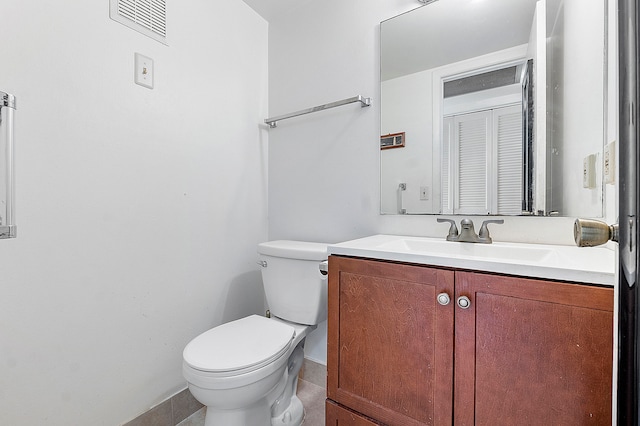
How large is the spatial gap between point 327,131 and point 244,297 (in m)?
1.06

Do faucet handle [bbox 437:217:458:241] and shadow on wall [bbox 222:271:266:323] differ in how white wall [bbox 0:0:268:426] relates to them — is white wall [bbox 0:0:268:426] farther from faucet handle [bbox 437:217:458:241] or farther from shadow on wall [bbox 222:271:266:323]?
faucet handle [bbox 437:217:458:241]

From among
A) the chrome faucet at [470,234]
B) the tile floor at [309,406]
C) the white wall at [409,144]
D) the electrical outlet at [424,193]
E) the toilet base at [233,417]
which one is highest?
the white wall at [409,144]

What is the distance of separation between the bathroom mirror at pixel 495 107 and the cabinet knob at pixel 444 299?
59 cm

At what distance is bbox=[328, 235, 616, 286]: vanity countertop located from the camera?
27.6 inches

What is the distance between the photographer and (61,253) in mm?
Answer: 1077

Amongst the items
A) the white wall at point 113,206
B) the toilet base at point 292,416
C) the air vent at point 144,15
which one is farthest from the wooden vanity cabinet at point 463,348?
the air vent at point 144,15

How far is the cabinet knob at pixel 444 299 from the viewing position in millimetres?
826

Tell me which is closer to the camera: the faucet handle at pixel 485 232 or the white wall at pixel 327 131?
the faucet handle at pixel 485 232

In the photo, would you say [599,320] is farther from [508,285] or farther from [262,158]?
[262,158]

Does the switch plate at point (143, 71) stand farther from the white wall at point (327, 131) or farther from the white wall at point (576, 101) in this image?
the white wall at point (576, 101)

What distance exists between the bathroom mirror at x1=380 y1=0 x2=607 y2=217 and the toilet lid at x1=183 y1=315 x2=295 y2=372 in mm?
752

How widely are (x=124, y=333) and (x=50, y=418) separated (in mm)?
317

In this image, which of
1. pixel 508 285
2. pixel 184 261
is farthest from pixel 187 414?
pixel 508 285

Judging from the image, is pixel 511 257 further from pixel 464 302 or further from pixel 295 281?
pixel 295 281
